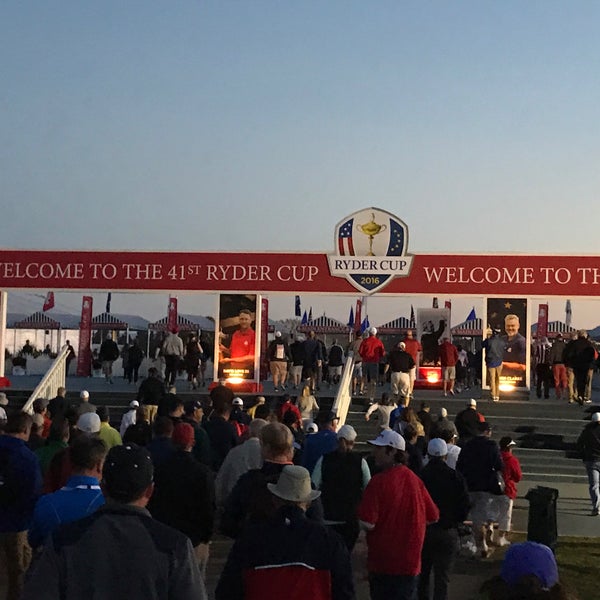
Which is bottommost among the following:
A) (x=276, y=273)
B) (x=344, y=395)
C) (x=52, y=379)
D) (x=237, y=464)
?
(x=237, y=464)

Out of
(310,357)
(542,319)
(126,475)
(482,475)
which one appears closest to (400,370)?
(310,357)

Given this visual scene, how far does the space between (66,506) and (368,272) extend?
20916mm

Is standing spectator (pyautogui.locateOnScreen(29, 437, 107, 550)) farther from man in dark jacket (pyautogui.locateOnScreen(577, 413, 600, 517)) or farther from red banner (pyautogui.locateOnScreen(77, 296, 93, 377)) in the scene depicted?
red banner (pyautogui.locateOnScreen(77, 296, 93, 377))

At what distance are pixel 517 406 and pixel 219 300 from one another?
791 centimetres

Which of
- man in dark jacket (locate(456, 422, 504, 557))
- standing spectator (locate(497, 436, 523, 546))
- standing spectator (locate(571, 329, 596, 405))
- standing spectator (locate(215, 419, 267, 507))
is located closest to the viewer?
standing spectator (locate(215, 419, 267, 507))

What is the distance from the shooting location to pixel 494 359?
24203 millimetres

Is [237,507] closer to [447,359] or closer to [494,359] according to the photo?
[494,359]

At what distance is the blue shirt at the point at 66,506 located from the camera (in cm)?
524

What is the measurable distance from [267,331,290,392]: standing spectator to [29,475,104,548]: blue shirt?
65.5ft

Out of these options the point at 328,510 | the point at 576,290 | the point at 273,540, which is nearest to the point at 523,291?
the point at 576,290

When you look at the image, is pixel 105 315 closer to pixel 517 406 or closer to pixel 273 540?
pixel 517 406

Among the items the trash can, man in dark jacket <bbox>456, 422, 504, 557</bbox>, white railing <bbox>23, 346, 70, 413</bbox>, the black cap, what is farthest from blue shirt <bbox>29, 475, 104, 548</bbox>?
white railing <bbox>23, 346, 70, 413</bbox>

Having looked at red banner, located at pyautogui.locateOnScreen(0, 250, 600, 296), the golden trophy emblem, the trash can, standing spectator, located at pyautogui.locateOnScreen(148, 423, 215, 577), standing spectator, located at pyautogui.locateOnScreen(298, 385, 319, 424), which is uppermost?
the golden trophy emblem

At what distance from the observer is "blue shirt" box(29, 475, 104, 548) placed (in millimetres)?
5238
